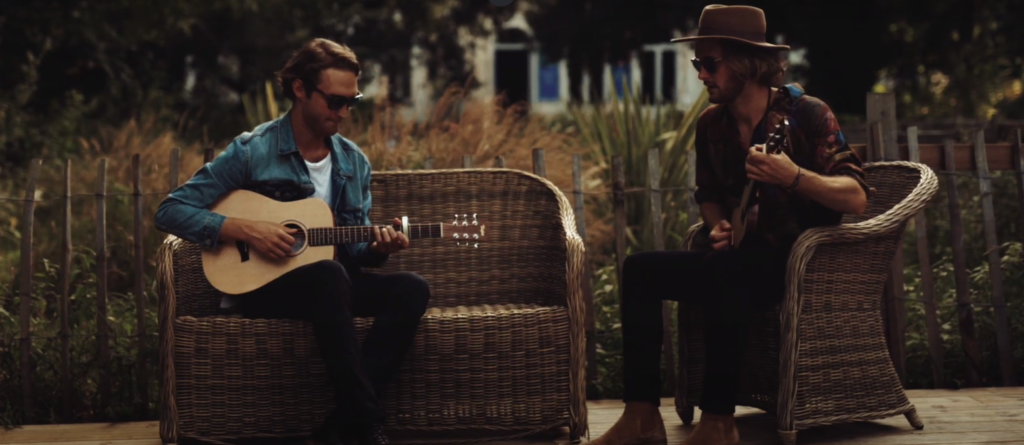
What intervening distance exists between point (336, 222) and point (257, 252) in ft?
0.96

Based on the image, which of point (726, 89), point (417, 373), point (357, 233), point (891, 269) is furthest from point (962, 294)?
point (357, 233)

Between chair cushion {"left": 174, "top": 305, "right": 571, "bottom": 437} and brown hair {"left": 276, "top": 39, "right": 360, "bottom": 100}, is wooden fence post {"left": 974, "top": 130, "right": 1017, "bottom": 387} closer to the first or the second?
chair cushion {"left": 174, "top": 305, "right": 571, "bottom": 437}

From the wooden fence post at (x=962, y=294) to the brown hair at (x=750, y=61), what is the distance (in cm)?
148

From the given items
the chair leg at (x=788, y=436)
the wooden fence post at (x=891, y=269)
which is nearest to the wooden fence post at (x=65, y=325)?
the chair leg at (x=788, y=436)

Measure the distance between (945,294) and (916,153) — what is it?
1204mm

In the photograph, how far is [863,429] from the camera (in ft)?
15.3

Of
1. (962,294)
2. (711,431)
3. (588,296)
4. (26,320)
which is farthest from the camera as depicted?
(588,296)

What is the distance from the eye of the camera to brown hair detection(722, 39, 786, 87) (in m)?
4.38

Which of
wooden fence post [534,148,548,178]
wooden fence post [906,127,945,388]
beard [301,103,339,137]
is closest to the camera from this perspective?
beard [301,103,339,137]

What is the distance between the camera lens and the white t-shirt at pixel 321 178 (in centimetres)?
465

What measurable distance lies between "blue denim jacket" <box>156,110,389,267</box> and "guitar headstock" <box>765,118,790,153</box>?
1370 mm

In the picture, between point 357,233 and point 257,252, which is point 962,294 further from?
point 257,252

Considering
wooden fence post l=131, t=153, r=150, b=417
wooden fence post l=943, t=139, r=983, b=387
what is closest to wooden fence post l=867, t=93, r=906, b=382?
wooden fence post l=943, t=139, r=983, b=387

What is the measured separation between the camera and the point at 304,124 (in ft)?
15.3
